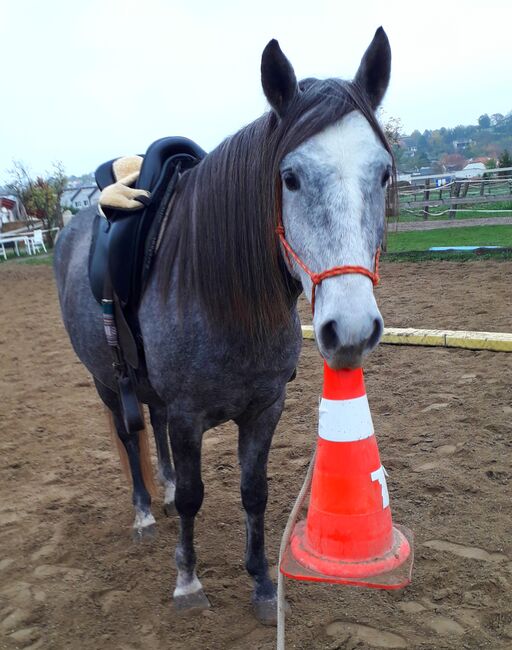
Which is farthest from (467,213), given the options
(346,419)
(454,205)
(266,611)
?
(346,419)

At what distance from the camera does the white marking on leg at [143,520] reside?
3.17 meters

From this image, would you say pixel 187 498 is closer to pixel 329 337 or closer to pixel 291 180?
pixel 329 337

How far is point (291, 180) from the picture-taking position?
1701 millimetres

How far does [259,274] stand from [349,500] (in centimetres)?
87

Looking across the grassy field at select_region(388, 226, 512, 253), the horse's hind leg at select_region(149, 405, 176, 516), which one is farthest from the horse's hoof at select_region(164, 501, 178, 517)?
the grassy field at select_region(388, 226, 512, 253)

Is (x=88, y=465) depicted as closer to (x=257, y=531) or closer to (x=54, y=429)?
(x=54, y=429)

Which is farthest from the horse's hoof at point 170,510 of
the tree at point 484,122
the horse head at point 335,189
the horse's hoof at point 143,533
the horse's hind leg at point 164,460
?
the tree at point 484,122

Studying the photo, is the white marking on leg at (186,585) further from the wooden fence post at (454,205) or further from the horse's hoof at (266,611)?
the wooden fence post at (454,205)

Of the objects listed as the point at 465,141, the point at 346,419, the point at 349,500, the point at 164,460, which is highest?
the point at 465,141

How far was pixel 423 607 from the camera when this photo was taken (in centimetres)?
234

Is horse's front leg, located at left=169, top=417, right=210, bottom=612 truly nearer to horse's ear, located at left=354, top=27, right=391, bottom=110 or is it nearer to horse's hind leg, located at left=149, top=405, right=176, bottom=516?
horse's hind leg, located at left=149, top=405, right=176, bottom=516

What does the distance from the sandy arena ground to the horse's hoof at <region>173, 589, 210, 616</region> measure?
4 centimetres

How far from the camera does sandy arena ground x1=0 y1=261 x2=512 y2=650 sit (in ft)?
7.63

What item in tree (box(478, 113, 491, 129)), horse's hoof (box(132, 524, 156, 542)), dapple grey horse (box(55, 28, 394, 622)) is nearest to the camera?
dapple grey horse (box(55, 28, 394, 622))
